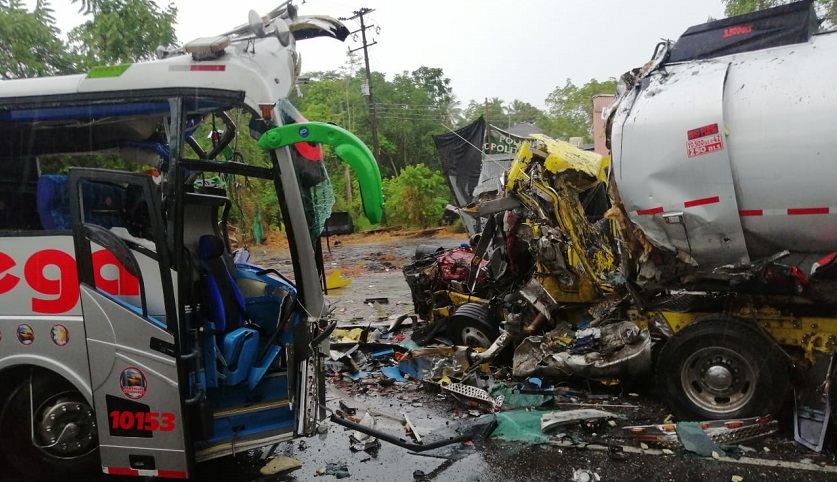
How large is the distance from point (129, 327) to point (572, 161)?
492cm

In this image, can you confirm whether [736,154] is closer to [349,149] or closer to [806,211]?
[806,211]

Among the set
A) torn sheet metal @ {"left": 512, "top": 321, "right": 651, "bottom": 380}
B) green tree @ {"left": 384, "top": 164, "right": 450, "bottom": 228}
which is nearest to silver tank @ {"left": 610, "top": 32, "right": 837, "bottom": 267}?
torn sheet metal @ {"left": 512, "top": 321, "right": 651, "bottom": 380}

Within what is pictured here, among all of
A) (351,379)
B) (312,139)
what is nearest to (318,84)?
(351,379)

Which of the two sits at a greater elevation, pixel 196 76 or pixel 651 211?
pixel 196 76

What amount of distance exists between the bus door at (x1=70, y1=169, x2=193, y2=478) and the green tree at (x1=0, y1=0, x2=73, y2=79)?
4664 mm

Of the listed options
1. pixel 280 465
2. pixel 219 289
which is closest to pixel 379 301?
pixel 280 465

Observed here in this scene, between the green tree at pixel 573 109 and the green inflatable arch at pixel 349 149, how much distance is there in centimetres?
3892

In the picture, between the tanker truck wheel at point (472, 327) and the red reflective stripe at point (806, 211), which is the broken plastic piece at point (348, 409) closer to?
the tanker truck wheel at point (472, 327)

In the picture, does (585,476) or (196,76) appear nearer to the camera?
(196,76)

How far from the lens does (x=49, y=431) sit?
3.92 metres

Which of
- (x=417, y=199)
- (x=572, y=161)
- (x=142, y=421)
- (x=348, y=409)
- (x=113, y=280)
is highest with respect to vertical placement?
(x=572, y=161)

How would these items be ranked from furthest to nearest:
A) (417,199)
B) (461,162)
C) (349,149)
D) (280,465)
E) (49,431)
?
(417,199)
(461,162)
(280,465)
(49,431)
(349,149)

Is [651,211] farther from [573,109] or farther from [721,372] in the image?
[573,109]

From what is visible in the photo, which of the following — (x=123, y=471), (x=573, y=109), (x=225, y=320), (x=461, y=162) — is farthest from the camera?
(x=573, y=109)
